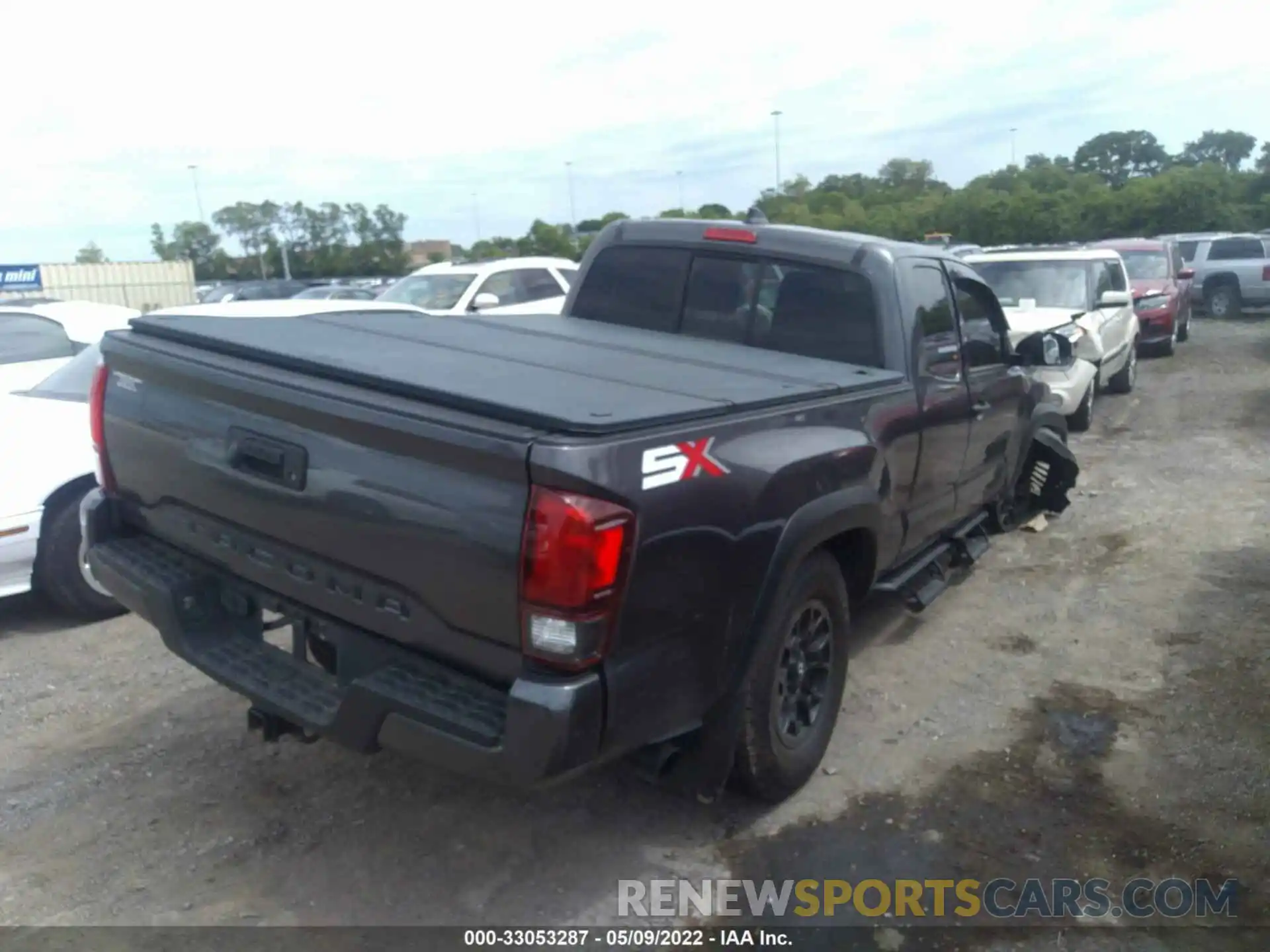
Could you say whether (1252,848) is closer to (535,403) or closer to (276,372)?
(535,403)

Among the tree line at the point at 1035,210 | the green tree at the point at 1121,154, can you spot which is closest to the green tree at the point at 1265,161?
the tree line at the point at 1035,210

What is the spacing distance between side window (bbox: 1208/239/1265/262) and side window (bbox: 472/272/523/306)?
16.6 meters

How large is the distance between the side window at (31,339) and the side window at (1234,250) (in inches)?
856

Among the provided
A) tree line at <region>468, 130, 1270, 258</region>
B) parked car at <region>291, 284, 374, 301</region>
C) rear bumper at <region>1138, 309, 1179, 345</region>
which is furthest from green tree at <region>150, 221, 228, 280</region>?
rear bumper at <region>1138, 309, 1179, 345</region>

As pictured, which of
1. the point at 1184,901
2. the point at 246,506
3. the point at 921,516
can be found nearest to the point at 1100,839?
the point at 1184,901

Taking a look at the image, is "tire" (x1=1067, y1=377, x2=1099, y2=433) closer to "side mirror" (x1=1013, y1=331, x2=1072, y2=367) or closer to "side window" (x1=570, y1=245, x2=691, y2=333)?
"side mirror" (x1=1013, y1=331, x2=1072, y2=367)

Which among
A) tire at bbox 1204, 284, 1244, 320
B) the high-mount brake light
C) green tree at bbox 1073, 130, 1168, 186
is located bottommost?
tire at bbox 1204, 284, 1244, 320

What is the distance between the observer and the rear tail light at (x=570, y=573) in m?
2.66

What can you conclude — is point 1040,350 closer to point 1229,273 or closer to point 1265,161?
point 1229,273

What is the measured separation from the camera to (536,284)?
13.1 metres

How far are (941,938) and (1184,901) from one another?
32.0 inches

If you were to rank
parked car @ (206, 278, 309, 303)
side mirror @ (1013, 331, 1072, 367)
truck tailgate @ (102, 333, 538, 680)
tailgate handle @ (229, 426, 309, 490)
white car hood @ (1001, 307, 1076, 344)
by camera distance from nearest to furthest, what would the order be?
truck tailgate @ (102, 333, 538, 680) < tailgate handle @ (229, 426, 309, 490) < side mirror @ (1013, 331, 1072, 367) < white car hood @ (1001, 307, 1076, 344) < parked car @ (206, 278, 309, 303)

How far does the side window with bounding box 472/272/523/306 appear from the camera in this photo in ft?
41.2
